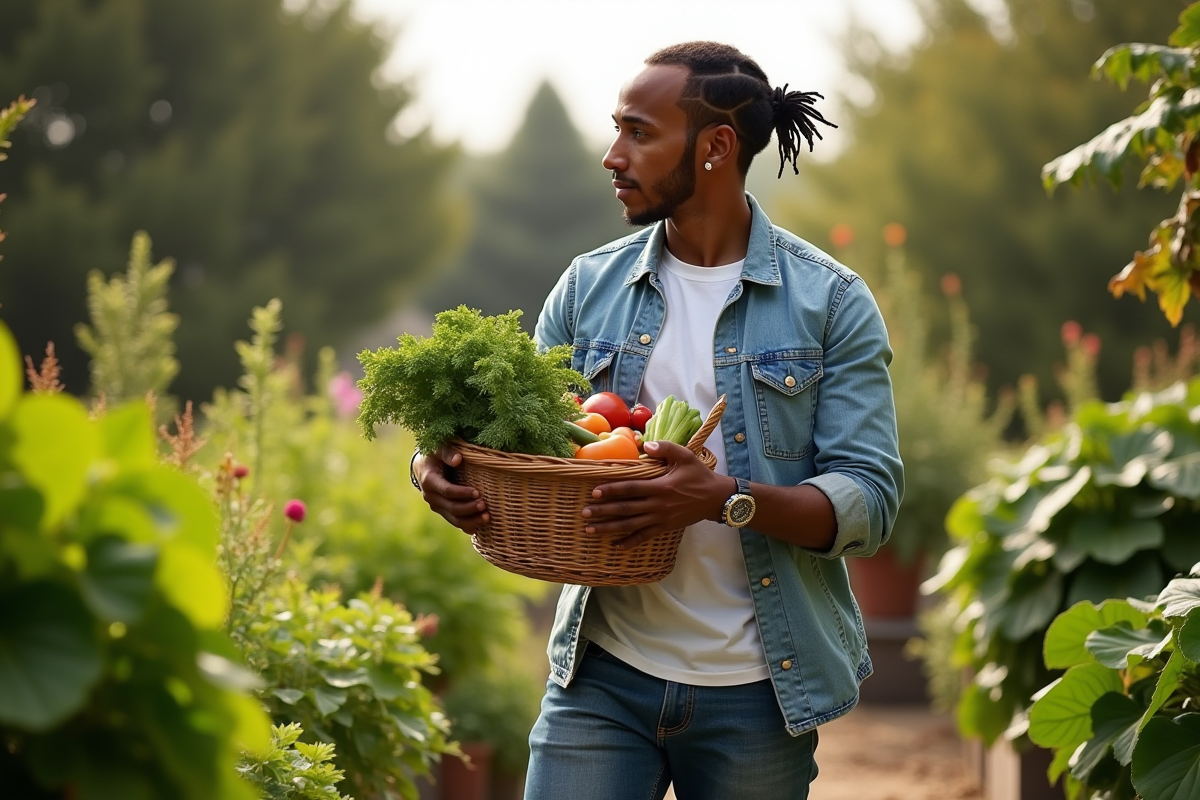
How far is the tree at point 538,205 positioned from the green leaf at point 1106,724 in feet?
111

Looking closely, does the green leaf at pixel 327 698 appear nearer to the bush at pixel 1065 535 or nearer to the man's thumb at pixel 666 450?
the man's thumb at pixel 666 450

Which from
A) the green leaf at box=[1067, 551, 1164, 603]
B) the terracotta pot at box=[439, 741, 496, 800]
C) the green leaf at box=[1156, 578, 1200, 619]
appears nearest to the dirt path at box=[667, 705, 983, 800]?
the terracotta pot at box=[439, 741, 496, 800]

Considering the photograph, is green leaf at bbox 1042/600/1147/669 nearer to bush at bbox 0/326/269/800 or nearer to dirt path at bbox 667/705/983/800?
bush at bbox 0/326/269/800

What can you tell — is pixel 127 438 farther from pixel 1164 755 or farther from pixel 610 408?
pixel 1164 755

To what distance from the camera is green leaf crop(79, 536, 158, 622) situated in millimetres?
1004

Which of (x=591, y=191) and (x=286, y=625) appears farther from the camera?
(x=591, y=191)

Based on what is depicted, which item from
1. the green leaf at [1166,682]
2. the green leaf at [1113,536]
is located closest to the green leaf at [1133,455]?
the green leaf at [1113,536]

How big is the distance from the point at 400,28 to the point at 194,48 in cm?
440

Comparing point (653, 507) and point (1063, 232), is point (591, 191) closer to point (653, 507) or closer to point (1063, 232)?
point (1063, 232)

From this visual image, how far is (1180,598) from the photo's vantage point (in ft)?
8.01

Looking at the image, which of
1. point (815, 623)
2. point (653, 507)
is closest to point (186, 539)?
point (653, 507)

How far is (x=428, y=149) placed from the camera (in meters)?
23.2

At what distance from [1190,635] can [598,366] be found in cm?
120

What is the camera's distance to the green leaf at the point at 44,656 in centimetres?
98
